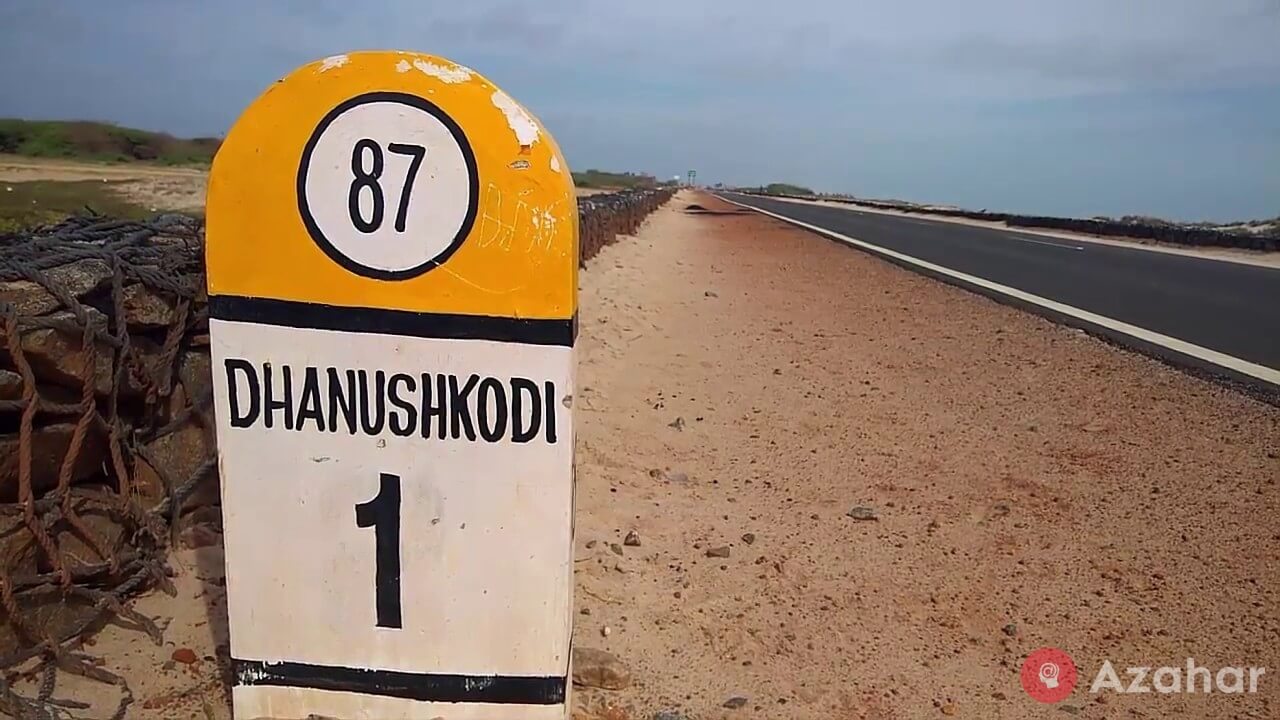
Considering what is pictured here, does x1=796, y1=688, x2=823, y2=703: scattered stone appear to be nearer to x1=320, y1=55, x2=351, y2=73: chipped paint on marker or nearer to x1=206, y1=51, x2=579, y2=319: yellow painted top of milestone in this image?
x1=206, y1=51, x2=579, y2=319: yellow painted top of milestone

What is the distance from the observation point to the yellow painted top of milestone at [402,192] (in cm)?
177

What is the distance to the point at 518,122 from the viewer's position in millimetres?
1777

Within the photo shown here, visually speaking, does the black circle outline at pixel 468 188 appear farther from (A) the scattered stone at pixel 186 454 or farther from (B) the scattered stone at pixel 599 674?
(A) the scattered stone at pixel 186 454

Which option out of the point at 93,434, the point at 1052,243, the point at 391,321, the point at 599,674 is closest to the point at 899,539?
the point at 599,674

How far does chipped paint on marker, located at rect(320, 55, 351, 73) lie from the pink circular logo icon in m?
2.47

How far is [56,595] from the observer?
254 cm

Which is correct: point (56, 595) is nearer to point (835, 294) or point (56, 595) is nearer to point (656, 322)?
point (656, 322)

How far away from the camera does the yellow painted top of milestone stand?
1770mm

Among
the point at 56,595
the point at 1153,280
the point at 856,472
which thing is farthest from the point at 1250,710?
the point at 1153,280

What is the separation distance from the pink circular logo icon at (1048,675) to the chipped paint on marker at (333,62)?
8.12ft

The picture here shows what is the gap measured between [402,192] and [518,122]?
277 millimetres

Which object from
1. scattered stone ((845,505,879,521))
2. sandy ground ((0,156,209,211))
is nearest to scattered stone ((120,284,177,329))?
scattered stone ((845,505,879,521))

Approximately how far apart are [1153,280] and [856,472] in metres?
10.5

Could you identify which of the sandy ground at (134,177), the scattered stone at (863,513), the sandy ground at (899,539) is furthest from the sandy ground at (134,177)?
the scattered stone at (863,513)
